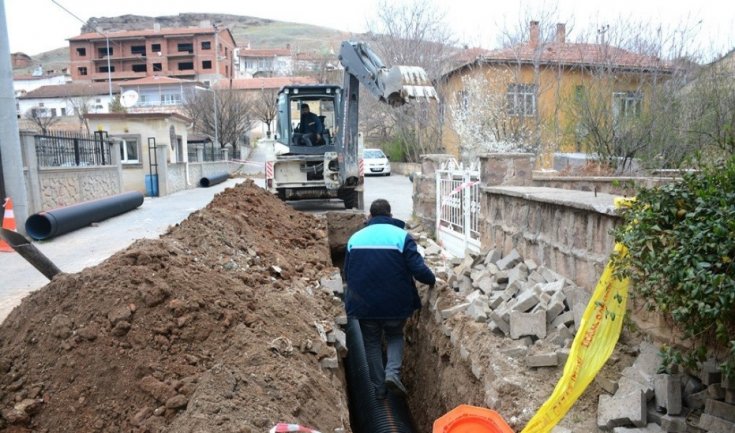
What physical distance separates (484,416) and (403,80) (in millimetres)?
5682

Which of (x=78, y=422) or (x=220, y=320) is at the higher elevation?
(x=220, y=320)

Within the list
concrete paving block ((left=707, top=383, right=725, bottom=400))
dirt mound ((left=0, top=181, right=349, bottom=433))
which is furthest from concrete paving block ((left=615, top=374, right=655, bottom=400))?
dirt mound ((left=0, top=181, right=349, bottom=433))

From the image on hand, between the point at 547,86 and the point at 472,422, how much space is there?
58.8ft

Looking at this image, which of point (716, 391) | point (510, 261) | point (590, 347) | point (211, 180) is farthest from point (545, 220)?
point (211, 180)

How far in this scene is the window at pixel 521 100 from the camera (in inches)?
738

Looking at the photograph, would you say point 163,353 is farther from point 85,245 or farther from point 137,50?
point 137,50

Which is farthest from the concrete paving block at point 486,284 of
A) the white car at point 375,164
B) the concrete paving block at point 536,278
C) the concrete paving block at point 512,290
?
the white car at point 375,164

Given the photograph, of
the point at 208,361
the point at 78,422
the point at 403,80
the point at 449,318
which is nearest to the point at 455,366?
the point at 449,318

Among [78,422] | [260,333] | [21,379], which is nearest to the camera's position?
[78,422]

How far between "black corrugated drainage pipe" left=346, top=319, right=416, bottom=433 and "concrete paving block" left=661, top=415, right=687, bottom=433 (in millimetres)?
2685

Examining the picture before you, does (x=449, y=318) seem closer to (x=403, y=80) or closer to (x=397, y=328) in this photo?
(x=397, y=328)

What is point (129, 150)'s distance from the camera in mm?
24516

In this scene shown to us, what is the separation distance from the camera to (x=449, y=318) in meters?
5.65

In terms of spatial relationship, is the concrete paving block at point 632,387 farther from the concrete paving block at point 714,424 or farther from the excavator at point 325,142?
the excavator at point 325,142
